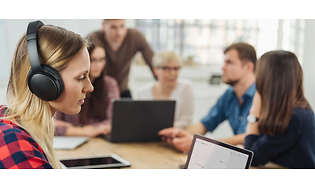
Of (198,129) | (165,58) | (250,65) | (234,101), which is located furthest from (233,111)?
(165,58)

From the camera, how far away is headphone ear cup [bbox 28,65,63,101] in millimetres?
612

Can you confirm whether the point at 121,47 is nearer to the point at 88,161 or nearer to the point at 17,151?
the point at 88,161

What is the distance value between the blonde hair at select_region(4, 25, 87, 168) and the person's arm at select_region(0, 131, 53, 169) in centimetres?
7

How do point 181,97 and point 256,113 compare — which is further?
point 181,97

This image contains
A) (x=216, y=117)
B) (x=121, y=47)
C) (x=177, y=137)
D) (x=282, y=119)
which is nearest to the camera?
(x=282, y=119)

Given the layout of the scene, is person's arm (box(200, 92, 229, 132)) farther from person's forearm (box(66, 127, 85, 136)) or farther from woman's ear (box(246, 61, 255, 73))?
person's forearm (box(66, 127, 85, 136))

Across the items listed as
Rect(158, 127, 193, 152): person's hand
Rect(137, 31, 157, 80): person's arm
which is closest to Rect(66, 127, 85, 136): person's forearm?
Rect(158, 127, 193, 152): person's hand

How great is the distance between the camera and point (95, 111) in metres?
1.95

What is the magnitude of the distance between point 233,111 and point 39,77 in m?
1.48

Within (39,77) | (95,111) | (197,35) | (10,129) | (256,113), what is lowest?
(95,111)

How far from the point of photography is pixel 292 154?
1203 millimetres

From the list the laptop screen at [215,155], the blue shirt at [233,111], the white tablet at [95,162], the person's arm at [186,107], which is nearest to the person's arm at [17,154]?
the laptop screen at [215,155]
